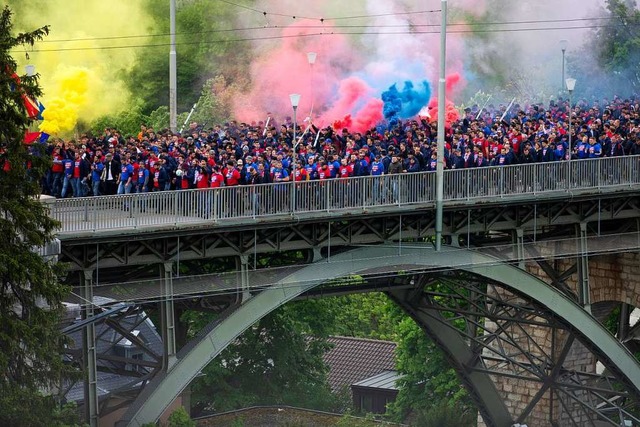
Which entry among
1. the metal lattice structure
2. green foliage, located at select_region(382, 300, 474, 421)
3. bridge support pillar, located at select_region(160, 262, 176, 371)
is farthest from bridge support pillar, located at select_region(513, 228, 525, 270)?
green foliage, located at select_region(382, 300, 474, 421)

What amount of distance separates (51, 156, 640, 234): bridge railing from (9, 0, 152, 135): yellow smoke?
24.0 metres

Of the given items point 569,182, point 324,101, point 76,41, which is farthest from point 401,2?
point 569,182

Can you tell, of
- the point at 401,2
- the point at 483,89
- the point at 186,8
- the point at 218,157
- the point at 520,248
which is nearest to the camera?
the point at 218,157

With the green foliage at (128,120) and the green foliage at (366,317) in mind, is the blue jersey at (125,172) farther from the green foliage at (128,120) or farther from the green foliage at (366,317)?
the green foliage at (366,317)

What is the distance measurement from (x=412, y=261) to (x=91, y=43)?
1494 inches

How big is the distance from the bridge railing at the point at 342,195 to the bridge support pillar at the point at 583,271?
158 centimetres

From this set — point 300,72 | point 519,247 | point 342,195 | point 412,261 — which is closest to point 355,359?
point 300,72

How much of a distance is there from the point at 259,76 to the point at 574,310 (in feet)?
86.8

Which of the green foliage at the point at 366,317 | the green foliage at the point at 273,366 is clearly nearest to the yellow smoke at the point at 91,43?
the green foliage at the point at 273,366

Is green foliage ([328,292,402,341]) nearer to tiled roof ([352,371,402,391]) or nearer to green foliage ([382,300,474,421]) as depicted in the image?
tiled roof ([352,371,402,391])

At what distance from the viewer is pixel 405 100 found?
65938mm

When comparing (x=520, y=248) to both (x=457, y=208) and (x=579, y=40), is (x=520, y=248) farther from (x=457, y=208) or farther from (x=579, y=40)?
(x=579, y=40)

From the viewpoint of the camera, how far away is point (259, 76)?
78.2 meters

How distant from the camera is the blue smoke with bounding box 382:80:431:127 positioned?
65312mm
